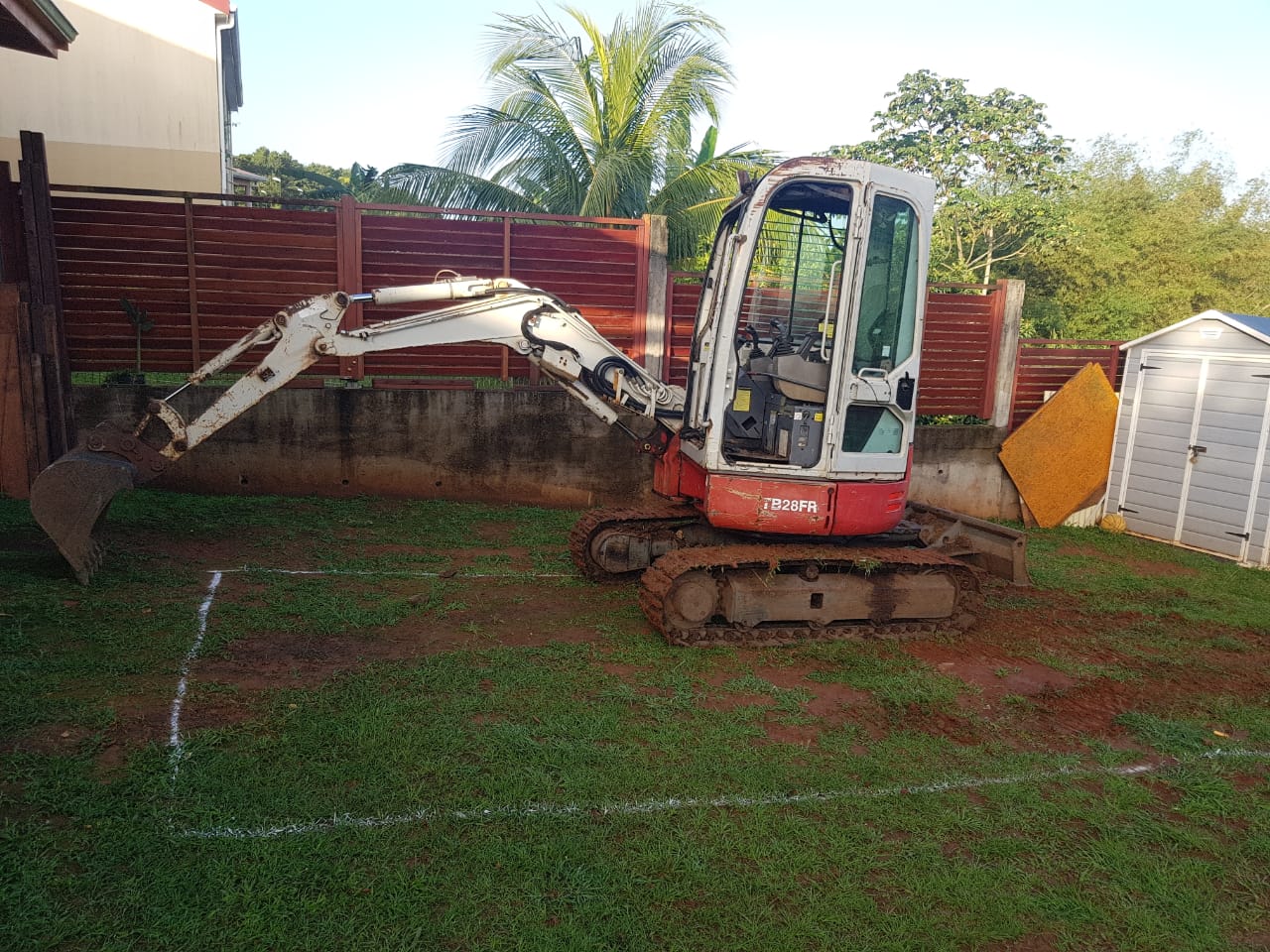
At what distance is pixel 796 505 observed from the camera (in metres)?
6.31

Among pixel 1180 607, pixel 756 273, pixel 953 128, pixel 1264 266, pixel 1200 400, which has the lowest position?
pixel 1180 607

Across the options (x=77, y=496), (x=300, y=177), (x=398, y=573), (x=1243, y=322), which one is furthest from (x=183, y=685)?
(x=300, y=177)

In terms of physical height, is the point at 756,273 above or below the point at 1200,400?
above

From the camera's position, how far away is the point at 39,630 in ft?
17.6

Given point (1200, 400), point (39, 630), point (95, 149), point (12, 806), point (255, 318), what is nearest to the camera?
point (12, 806)

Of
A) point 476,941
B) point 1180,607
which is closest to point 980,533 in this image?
point 1180,607

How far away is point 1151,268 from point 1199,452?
42.1ft

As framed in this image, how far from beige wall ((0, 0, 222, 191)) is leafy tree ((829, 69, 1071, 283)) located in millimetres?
15887

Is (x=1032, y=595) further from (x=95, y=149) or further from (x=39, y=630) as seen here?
(x=95, y=149)

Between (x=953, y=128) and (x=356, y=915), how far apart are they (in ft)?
76.8

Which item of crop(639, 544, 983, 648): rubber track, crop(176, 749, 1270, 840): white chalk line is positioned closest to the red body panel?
crop(639, 544, 983, 648): rubber track

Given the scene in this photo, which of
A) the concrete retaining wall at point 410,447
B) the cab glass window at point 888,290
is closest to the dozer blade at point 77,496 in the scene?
the concrete retaining wall at point 410,447

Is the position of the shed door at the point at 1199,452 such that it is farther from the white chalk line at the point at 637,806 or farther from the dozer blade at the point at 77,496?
the dozer blade at the point at 77,496

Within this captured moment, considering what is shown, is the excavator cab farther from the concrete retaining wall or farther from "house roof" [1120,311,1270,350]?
"house roof" [1120,311,1270,350]
